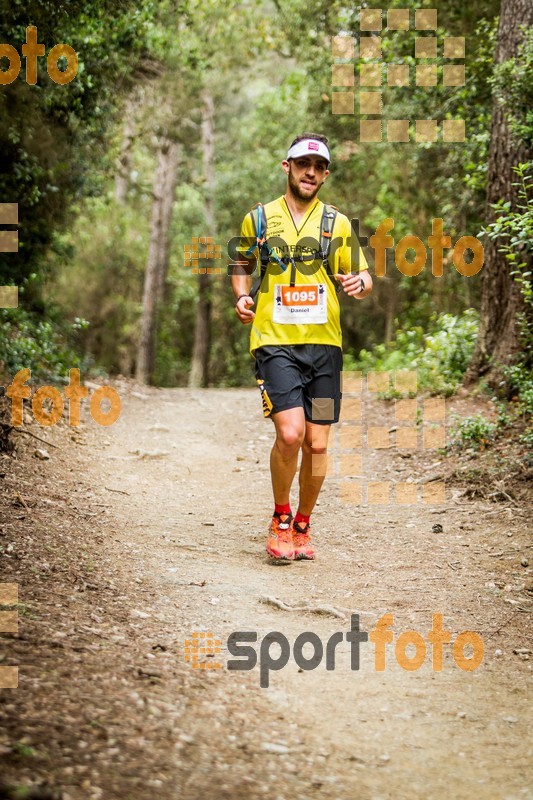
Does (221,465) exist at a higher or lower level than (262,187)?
lower

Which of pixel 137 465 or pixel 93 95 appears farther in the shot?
pixel 93 95

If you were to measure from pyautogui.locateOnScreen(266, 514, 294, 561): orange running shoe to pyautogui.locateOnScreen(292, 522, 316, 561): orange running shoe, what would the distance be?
8 cm

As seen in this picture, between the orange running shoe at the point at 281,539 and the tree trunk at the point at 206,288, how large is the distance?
21.5m

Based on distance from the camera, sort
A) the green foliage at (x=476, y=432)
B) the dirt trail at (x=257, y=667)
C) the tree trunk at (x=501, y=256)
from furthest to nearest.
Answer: the tree trunk at (x=501, y=256) → the green foliage at (x=476, y=432) → the dirt trail at (x=257, y=667)

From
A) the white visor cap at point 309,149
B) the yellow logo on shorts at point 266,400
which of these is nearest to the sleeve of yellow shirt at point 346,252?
the white visor cap at point 309,149

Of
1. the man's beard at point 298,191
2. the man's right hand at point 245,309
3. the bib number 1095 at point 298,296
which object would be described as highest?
the man's beard at point 298,191

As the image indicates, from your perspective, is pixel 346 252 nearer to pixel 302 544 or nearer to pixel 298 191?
pixel 298 191

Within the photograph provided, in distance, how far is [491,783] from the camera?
9.04ft

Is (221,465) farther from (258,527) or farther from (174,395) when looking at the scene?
(174,395)

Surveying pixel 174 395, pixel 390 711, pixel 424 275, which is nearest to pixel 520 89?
pixel 390 711

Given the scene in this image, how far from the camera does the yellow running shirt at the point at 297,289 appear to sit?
5.22 meters

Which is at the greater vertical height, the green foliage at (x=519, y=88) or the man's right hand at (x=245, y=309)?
the green foliage at (x=519, y=88)

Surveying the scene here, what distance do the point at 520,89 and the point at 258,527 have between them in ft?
16.8

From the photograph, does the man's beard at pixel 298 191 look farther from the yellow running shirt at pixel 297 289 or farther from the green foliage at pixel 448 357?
the green foliage at pixel 448 357
